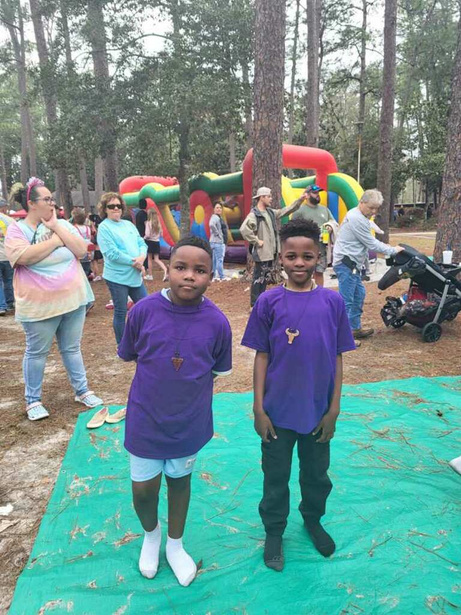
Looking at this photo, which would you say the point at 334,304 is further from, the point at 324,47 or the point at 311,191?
the point at 324,47

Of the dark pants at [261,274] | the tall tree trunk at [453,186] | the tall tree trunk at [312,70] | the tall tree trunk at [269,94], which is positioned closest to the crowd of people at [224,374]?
the dark pants at [261,274]

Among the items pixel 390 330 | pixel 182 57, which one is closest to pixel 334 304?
pixel 390 330

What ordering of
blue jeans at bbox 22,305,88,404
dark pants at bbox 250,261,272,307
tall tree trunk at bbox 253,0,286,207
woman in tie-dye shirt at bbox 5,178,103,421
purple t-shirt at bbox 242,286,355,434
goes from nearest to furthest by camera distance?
1. purple t-shirt at bbox 242,286,355,434
2. woman in tie-dye shirt at bbox 5,178,103,421
3. blue jeans at bbox 22,305,88,404
4. dark pants at bbox 250,261,272,307
5. tall tree trunk at bbox 253,0,286,207

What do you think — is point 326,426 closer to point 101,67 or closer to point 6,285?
point 6,285

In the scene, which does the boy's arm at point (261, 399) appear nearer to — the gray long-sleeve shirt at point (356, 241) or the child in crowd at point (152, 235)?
the gray long-sleeve shirt at point (356, 241)

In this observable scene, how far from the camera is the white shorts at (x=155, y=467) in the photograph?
188cm

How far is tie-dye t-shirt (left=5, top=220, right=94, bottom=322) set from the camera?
3.28 metres

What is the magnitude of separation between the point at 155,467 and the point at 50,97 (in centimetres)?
1584

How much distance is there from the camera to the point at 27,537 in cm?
233

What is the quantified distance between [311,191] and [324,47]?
25.6 meters

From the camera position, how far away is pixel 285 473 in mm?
2033

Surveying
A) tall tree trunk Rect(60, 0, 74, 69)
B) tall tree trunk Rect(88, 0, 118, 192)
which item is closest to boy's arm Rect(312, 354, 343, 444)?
tall tree trunk Rect(88, 0, 118, 192)

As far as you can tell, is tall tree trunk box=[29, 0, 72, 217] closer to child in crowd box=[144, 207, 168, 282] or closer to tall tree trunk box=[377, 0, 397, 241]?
child in crowd box=[144, 207, 168, 282]

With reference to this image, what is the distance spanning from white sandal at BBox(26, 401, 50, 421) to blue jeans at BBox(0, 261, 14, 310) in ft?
14.9
